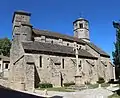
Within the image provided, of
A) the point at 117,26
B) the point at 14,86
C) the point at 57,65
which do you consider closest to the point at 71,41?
the point at 57,65

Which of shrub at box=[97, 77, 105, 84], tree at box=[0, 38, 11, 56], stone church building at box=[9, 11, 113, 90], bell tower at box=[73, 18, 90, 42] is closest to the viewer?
stone church building at box=[9, 11, 113, 90]

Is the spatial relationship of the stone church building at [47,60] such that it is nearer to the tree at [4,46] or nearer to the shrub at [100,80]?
the shrub at [100,80]

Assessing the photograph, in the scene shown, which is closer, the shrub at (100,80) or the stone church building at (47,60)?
the stone church building at (47,60)

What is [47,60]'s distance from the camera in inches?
1407

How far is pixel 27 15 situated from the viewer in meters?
41.7

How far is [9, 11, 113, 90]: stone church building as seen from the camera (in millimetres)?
32841

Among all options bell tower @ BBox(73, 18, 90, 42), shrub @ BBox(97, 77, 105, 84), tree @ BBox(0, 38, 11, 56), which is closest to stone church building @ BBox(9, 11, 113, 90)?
shrub @ BBox(97, 77, 105, 84)

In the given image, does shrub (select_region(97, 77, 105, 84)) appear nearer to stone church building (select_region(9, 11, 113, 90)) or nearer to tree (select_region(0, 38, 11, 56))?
stone church building (select_region(9, 11, 113, 90))

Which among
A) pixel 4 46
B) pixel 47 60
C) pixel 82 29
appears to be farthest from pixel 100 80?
pixel 4 46

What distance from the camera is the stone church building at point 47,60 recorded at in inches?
1293

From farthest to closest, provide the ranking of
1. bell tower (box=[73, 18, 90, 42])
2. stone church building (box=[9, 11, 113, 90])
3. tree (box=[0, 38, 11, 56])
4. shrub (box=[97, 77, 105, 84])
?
tree (box=[0, 38, 11, 56]) → bell tower (box=[73, 18, 90, 42]) → shrub (box=[97, 77, 105, 84]) → stone church building (box=[9, 11, 113, 90])

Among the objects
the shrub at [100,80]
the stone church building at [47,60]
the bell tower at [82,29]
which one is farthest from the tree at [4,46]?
the shrub at [100,80]

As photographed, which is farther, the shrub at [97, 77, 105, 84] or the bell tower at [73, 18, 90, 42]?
the bell tower at [73, 18, 90, 42]

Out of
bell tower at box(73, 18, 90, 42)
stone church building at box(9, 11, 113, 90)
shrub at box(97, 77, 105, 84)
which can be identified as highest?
bell tower at box(73, 18, 90, 42)
